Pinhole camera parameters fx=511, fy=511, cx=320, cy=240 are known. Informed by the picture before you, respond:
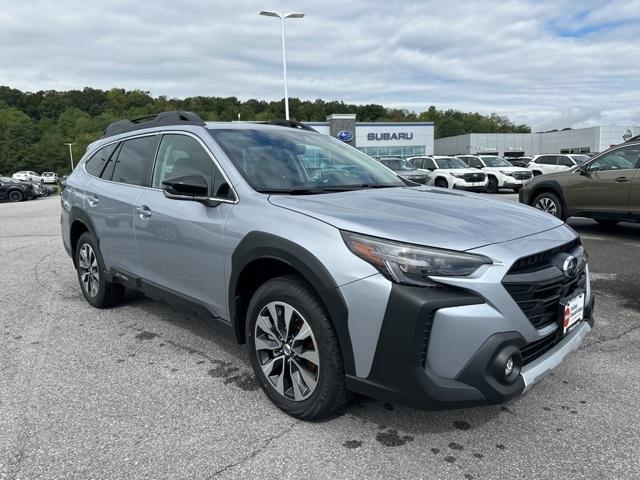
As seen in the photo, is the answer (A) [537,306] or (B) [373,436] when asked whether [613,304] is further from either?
(B) [373,436]

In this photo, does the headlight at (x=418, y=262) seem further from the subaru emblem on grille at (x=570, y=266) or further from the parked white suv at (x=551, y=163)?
the parked white suv at (x=551, y=163)

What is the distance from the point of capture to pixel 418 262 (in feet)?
7.72

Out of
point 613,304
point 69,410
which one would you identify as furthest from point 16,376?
point 613,304

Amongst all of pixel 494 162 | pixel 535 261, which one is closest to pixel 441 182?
pixel 494 162

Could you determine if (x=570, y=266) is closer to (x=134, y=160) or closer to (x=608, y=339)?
(x=608, y=339)

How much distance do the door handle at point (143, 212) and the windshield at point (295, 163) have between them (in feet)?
2.67

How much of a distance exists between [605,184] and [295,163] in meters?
6.83

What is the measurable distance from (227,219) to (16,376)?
1938 millimetres

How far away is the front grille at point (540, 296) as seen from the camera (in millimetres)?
2410

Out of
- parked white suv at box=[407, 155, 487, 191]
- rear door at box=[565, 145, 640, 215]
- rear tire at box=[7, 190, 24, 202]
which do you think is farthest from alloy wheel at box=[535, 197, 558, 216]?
rear tire at box=[7, 190, 24, 202]

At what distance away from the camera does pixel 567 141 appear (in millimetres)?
70188

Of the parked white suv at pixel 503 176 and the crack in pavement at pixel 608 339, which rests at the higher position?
the parked white suv at pixel 503 176

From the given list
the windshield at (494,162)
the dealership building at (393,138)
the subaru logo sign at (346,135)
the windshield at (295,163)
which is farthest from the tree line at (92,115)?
the windshield at (295,163)

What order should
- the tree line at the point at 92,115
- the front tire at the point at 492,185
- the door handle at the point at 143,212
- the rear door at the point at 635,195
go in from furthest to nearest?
the tree line at the point at 92,115 → the front tire at the point at 492,185 → the rear door at the point at 635,195 → the door handle at the point at 143,212
